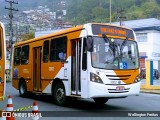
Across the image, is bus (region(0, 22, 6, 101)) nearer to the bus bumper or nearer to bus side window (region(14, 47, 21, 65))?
the bus bumper

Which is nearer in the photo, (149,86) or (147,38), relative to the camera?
(149,86)

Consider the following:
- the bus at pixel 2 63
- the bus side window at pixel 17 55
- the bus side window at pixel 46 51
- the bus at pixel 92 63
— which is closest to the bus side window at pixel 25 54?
the bus side window at pixel 17 55

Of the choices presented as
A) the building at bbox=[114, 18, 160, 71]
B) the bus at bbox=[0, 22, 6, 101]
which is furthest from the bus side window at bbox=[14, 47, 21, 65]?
the building at bbox=[114, 18, 160, 71]

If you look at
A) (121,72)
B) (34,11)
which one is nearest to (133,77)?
(121,72)

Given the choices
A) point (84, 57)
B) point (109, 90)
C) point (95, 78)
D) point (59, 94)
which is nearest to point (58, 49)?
point (59, 94)

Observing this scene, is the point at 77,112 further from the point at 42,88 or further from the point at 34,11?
the point at 34,11

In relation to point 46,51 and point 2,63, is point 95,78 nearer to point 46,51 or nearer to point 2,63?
point 2,63

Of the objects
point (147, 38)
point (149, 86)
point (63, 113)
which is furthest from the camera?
point (147, 38)

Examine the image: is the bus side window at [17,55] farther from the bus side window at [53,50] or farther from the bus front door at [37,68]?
the bus side window at [53,50]

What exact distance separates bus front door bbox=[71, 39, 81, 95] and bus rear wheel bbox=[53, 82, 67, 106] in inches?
27.8

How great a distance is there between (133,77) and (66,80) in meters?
2.47

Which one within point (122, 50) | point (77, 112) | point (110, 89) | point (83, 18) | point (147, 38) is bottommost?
point (77, 112)

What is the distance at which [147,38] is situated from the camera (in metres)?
47.9

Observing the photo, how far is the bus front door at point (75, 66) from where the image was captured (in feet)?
39.2
